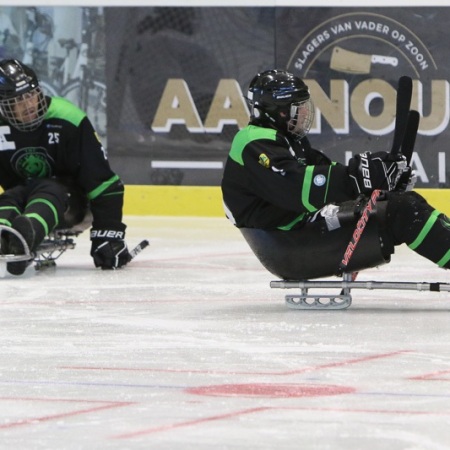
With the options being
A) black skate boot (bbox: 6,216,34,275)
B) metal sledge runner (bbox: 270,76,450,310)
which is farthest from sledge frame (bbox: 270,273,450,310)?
black skate boot (bbox: 6,216,34,275)

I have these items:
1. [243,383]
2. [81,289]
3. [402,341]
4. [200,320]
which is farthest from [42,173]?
[243,383]

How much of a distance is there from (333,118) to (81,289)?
3.77 meters

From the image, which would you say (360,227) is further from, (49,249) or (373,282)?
(49,249)

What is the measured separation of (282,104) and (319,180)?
37 centimetres

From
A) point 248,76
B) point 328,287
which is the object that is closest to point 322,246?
point 328,287

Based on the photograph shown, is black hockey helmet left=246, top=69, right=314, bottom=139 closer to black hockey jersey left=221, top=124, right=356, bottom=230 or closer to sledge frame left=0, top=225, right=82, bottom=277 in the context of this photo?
black hockey jersey left=221, top=124, right=356, bottom=230

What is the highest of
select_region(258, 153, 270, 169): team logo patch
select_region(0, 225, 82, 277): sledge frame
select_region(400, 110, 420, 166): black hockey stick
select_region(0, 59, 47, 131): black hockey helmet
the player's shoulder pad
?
select_region(400, 110, 420, 166): black hockey stick

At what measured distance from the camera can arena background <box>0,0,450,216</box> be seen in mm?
9398

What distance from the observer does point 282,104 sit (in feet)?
16.9

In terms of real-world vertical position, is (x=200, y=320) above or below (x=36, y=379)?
below

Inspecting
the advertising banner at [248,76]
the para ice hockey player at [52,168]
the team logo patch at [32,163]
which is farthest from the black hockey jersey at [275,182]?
the advertising banner at [248,76]

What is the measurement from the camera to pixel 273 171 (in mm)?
4992

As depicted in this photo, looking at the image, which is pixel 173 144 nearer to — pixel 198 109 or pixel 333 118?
pixel 198 109

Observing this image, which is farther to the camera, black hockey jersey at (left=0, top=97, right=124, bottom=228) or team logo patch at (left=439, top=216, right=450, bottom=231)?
black hockey jersey at (left=0, top=97, right=124, bottom=228)
